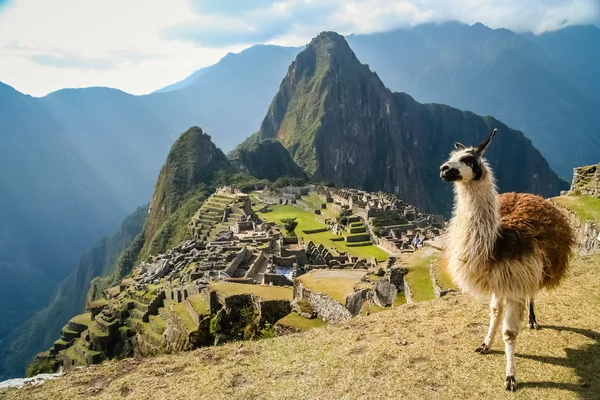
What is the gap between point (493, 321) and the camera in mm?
4434

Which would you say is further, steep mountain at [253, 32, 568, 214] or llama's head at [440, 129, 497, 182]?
steep mountain at [253, 32, 568, 214]

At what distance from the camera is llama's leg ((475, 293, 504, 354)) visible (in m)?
4.38

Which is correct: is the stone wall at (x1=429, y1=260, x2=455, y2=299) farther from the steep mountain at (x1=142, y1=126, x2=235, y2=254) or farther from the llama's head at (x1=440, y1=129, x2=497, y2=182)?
the steep mountain at (x1=142, y1=126, x2=235, y2=254)

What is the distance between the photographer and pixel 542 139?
186 m

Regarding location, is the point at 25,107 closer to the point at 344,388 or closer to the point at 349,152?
the point at 349,152

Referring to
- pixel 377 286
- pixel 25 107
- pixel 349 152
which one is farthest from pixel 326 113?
pixel 377 286

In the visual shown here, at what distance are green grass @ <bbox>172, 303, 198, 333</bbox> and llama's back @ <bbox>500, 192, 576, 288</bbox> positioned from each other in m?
8.71

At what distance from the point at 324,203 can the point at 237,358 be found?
50.3m

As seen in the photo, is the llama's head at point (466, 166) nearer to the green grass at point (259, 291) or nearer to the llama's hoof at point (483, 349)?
the llama's hoof at point (483, 349)

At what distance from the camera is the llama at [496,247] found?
4.05m

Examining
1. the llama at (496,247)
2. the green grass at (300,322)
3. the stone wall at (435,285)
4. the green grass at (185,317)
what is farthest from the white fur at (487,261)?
the green grass at (185,317)

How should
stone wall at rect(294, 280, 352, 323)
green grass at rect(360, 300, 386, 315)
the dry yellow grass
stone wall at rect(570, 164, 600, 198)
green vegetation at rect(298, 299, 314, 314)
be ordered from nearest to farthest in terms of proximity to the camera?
the dry yellow grass
green grass at rect(360, 300, 386, 315)
stone wall at rect(294, 280, 352, 323)
green vegetation at rect(298, 299, 314, 314)
stone wall at rect(570, 164, 600, 198)

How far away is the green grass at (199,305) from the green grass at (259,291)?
1.98ft

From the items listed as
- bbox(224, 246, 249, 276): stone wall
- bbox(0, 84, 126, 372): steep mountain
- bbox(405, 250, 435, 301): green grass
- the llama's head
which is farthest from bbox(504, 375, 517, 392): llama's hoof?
bbox(0, 84, 126, 372): steep mountain
